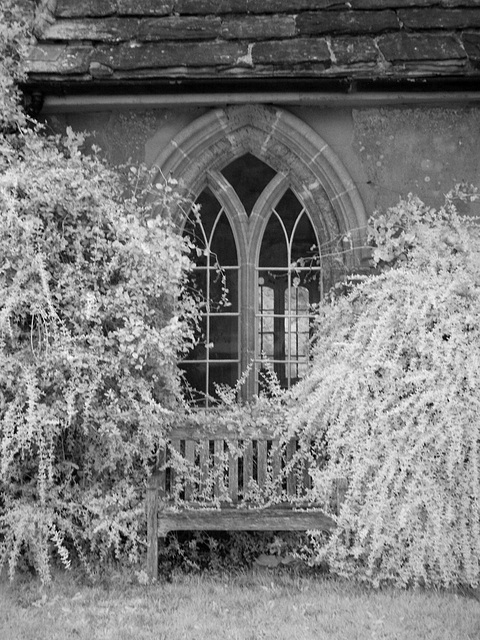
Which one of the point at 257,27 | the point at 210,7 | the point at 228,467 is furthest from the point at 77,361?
the point at 210,7

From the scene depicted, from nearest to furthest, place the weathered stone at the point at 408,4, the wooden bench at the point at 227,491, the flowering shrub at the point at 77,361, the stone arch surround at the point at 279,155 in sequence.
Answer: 1. the flowering shrub at the point at 77,361
2. the wooden bench at the point at 227,491
3. the stone arch surround at the point at 279,155
4. the weathered stone at the point at 408,4

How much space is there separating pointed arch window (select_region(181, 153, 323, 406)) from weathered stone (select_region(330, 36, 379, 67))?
1.15m

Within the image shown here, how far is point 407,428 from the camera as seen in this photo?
484cm

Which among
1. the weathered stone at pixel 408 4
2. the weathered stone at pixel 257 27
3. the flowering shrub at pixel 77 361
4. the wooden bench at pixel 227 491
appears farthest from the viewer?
the weathered stone at pixel 408 4

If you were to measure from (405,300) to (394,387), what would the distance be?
0.70 meters

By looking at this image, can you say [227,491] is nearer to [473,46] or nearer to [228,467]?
[228,467]

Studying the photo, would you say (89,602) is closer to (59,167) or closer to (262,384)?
(262,384)

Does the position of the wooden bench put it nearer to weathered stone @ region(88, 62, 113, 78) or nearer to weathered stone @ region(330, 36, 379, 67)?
weathered stone @ region(88, 62, 113, 78)

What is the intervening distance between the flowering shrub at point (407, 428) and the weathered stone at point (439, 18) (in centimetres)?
229

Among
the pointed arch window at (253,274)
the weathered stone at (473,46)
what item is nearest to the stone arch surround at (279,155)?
the pointed arch window at (253,274)

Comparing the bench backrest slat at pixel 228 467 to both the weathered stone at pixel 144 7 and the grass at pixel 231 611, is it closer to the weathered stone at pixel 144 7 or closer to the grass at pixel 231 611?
the grass at pixel 231 611

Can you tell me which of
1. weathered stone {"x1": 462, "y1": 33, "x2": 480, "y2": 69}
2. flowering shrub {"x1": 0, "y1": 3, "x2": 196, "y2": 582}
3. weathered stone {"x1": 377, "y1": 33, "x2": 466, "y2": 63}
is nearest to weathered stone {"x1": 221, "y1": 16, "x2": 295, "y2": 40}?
weathered stone {"x1": 377, "y1": 33, "x2": 466, "y2": 63}

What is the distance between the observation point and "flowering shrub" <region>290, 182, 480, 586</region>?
478cm

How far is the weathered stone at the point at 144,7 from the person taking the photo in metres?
6.79
